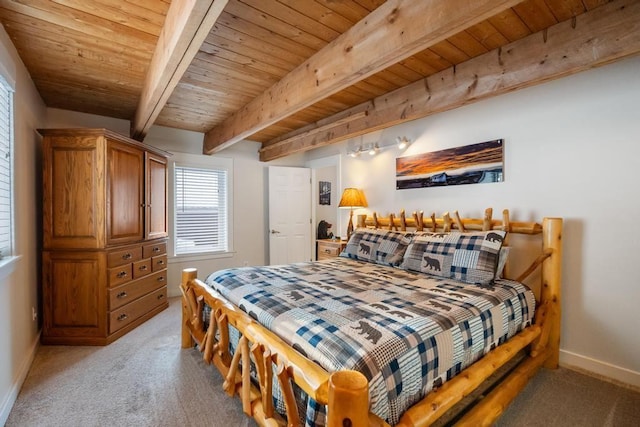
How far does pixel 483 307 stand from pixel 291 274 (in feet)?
4.58

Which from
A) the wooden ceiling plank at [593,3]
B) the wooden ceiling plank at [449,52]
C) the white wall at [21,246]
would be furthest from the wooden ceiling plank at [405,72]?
the white wall at [21,246]

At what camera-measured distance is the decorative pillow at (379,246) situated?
290cm

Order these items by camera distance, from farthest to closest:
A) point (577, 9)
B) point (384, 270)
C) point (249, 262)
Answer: point (249, 262) → point (384, 270) → point (577, 9)

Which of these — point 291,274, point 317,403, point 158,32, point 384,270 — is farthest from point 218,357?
point 158,32

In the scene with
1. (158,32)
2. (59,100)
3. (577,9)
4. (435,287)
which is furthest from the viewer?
(59,100)

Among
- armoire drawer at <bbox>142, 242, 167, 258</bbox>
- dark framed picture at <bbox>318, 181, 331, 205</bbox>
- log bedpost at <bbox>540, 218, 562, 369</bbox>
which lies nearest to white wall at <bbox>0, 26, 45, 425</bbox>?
armoire drawer at <bbox>142, 242, 167, 258</bbox>

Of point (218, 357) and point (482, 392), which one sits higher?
point (218, 357)

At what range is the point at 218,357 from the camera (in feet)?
6.44

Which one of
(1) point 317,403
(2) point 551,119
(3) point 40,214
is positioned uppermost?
(2) point 551,119

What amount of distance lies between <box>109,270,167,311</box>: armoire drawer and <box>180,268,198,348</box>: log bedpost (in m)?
0.80

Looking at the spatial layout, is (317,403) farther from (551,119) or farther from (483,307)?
(551,119)

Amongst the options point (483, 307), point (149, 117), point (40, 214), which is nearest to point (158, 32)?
point (149, 117)

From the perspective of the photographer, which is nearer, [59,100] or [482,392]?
[482,392]

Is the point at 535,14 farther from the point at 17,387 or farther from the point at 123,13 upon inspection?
Result: the point at 17,387
